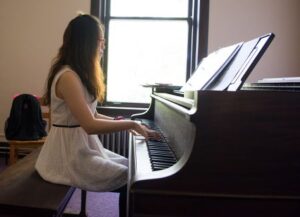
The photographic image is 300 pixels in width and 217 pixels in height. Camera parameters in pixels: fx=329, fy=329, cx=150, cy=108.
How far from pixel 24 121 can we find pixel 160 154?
230cm

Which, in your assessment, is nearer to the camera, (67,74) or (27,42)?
(67,74)

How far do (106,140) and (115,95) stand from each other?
58 cm

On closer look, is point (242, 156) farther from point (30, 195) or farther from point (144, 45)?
point (144, 45)

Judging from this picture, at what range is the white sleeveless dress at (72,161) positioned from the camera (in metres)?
1.46

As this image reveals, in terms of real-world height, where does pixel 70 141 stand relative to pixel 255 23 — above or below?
below

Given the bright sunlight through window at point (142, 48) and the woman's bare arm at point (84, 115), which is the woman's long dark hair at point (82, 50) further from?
the bright sunlight through window at point (142, 48)

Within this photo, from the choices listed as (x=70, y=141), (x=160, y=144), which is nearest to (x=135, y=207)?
(x=160, y=144)

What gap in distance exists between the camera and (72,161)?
1.47 m

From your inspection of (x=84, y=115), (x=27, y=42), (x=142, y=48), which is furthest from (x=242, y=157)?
(x=27, y=42)

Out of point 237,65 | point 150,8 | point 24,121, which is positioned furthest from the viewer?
point 150,8

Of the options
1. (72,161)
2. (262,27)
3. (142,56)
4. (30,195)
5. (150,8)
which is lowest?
(30,195)

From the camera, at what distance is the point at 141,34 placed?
3951 millimetres

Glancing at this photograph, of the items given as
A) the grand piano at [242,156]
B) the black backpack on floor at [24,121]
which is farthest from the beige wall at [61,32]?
the grand piano at [242,156]

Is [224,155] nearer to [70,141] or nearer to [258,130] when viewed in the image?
[258,130]
